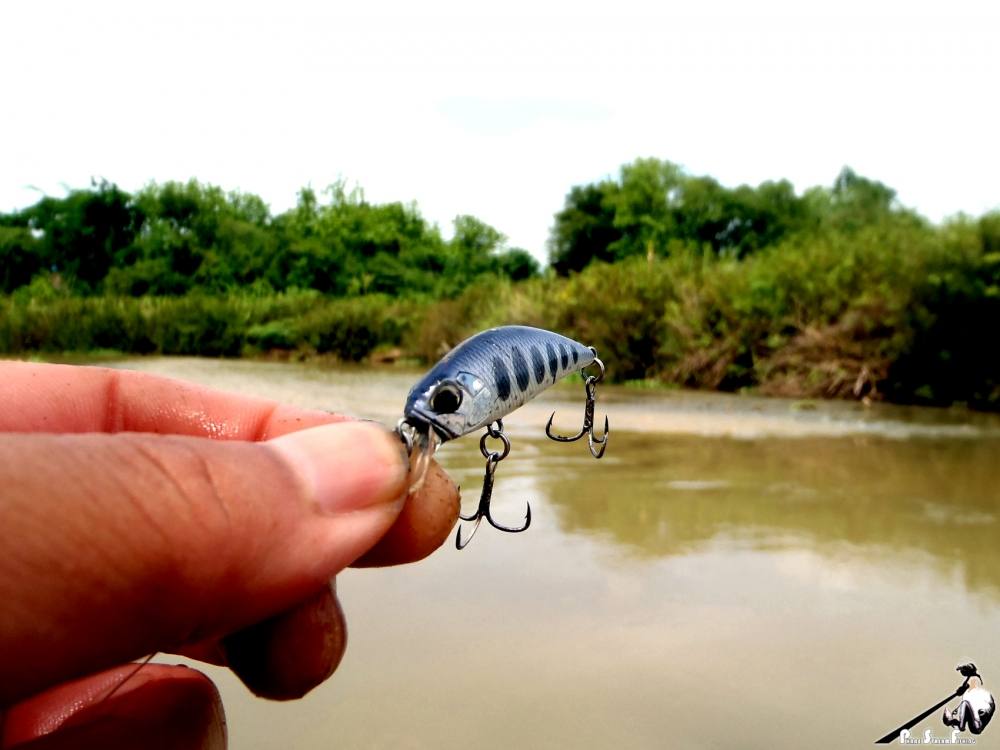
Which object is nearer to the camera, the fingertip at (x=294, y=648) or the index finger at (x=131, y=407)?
the fingertip at (x=294, y=648)

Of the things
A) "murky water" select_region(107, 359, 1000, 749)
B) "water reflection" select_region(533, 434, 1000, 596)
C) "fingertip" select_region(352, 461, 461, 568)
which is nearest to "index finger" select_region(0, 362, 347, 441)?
"fingertip" select_region(352, 461, 461, 568)

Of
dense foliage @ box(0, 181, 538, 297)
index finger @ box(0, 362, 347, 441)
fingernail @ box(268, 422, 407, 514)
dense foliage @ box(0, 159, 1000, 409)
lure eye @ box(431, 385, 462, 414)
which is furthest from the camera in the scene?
dense foliage @ box(0, 181, 538, 297)

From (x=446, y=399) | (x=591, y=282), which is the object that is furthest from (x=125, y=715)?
(x=591, y=282)

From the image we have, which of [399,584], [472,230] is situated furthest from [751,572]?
[472,230]

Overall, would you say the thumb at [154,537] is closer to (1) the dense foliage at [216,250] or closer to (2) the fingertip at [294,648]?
(2) the fingertip at [294,648]

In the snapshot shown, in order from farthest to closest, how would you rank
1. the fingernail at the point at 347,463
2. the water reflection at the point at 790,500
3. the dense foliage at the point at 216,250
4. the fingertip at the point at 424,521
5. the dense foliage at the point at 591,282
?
the dense foliage at the point at 216,250 → the dense foliage at the point at 591,282 → the water reflection at the point at 790,500 → the fingertip at the point at 424,521 → the fingernail at the point at 347,463

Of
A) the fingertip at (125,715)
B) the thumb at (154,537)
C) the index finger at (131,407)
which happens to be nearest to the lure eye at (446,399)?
the thumb at (154,537)

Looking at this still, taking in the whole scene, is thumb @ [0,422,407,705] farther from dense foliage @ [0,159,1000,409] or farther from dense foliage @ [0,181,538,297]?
dense foliage @ [0,181,538,297]

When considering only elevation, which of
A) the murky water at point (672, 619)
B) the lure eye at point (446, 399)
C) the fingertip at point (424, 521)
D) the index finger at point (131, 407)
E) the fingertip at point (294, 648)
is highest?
the lure eye at point (446, 399)

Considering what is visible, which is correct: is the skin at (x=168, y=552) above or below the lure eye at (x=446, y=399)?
below
